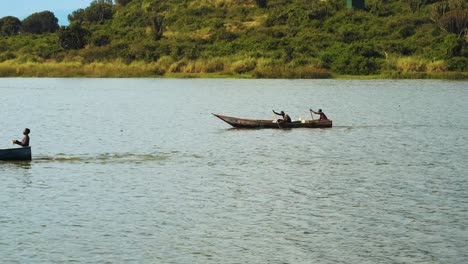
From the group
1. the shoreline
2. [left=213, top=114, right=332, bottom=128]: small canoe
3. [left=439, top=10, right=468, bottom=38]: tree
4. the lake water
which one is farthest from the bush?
[left=213, top=114, right=332, bottom=128]: small canoe

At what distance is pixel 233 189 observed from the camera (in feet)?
86.7

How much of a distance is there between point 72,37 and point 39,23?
Answer: 32.2 metres

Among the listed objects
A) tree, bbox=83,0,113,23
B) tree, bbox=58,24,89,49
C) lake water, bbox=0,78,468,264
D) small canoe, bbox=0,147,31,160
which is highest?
tree, bbox=83,0,113,23

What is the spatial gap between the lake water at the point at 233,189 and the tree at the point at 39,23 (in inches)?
2977

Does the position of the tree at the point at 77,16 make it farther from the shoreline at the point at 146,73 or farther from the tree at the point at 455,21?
the tree at the point at 455,21

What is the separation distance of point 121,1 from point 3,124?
278ft

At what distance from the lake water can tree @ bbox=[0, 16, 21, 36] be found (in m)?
75.2

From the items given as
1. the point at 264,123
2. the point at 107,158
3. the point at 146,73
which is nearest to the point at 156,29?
the point at 146,73

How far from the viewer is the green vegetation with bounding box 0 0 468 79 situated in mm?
82188

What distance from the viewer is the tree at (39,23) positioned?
127312 millimetres

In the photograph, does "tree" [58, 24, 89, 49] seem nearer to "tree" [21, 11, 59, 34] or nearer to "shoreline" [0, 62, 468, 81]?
"shoreline" [0, 62, 468, 81]

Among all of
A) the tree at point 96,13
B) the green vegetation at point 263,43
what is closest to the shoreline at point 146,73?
the green vegetation at point 263,43

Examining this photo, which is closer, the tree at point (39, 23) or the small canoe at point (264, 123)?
the small canoe at point (264, 123)

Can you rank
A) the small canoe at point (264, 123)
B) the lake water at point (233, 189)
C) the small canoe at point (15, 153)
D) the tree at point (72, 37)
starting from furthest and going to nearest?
the tree at point (72, 37), the small canoe at point (264, 123), the small canoe at point (15, 153), the lake water at point (233, 189)
